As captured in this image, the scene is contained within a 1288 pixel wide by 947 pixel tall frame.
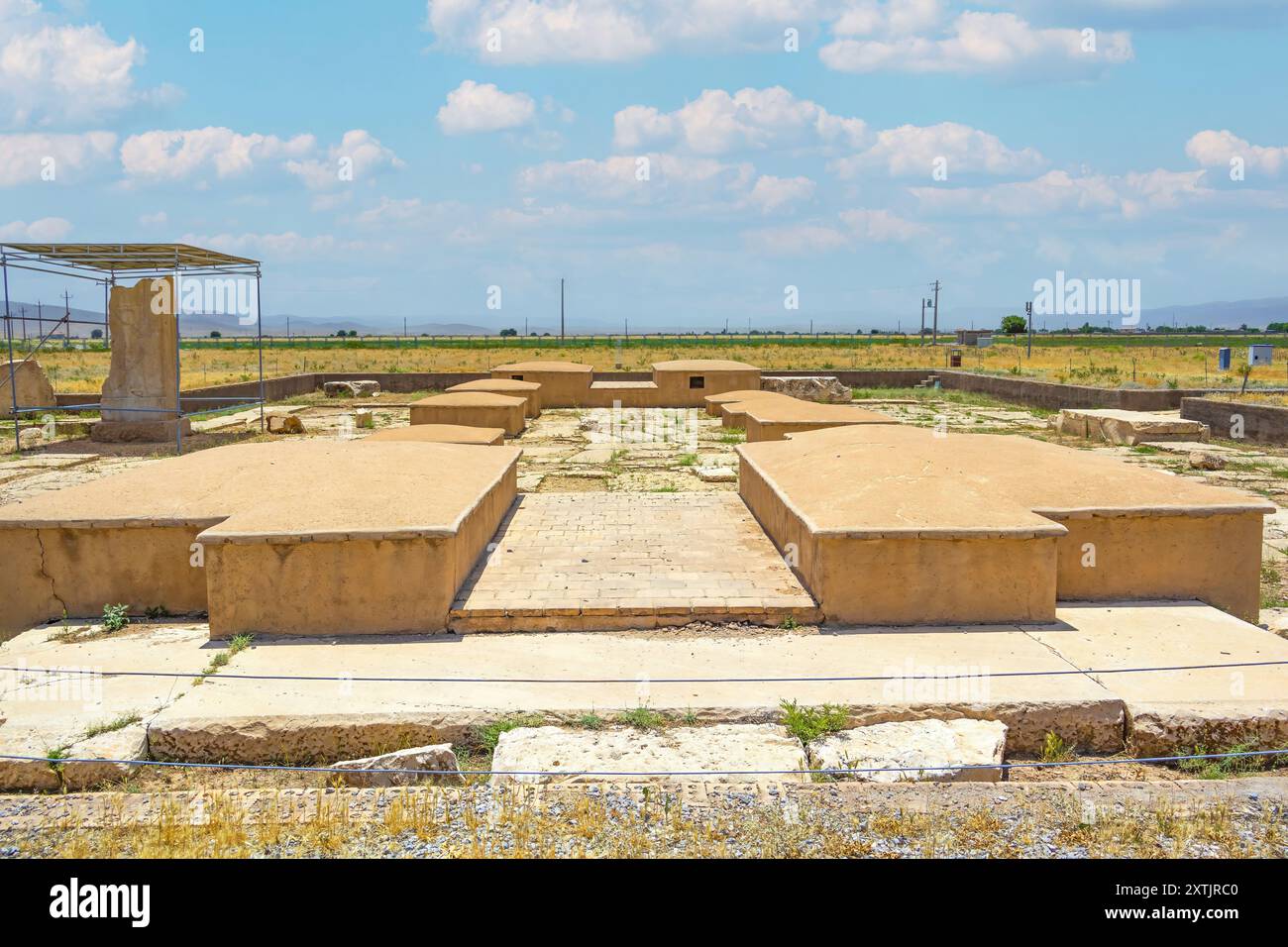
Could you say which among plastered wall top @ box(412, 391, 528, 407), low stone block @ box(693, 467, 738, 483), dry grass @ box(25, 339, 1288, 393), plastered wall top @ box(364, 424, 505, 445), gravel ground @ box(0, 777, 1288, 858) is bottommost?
gravel ground @ box(0, 777, 1288, 858)

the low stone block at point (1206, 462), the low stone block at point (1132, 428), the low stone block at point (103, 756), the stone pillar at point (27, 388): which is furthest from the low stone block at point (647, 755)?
the stone pillar at point (27, 388)

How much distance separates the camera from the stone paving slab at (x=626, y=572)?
6.97 meters

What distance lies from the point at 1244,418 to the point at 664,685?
1695 cm

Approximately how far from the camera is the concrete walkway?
533cm

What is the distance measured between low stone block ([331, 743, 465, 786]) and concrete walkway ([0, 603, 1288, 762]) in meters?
0.25

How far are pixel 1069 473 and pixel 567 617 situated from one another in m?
4.68

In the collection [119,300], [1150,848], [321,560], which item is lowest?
[1150,848]

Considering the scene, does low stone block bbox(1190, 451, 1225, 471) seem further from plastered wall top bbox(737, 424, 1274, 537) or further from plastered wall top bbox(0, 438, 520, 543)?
plastered wall top bbox(0, 438, 520, 543)

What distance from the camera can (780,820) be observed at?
13.9 feet

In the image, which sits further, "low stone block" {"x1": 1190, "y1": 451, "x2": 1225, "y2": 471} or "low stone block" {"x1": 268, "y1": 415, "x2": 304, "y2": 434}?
"low stone block" {"x1": 268, "y1": 415, "x2": 304, "y2": 434}

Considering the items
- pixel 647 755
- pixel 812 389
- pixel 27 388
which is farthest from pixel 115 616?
pixel 812 389

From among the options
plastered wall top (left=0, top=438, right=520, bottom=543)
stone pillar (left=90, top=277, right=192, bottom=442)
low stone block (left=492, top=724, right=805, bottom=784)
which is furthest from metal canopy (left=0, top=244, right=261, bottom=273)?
low stone block (left=492, top=724, right=805, bottom=784)
